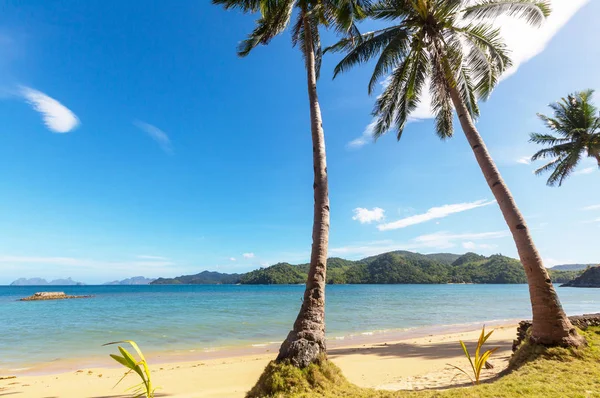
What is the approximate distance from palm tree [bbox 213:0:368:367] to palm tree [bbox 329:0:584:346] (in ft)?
2.96

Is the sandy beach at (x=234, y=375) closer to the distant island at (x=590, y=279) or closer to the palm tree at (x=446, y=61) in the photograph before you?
the palm tree at (x=446, y=61)

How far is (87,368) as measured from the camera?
34.8 feet

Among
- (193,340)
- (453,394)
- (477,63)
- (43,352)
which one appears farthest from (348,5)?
(43,352)

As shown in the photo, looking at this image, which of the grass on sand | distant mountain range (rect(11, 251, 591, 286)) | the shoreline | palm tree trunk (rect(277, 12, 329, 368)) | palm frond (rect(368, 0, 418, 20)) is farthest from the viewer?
distant mountain range (rect(11, 251, 591, 286))

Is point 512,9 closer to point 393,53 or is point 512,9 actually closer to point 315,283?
point 393,53

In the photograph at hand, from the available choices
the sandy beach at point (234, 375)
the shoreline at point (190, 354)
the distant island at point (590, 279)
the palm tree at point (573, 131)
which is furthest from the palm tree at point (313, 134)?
the distant island at point (590, 279)

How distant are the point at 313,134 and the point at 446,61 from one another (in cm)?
492

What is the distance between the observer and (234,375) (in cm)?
861

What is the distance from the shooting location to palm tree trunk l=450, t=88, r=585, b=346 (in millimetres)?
5574

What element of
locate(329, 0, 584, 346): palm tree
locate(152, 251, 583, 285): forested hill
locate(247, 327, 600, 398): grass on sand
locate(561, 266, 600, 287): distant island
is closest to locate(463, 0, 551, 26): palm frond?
locate(329, 0, 584, 346): palm tree

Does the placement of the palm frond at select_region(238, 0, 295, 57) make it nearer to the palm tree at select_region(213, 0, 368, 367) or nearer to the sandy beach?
the palm tree at select_region(213, 0, 368, 367)

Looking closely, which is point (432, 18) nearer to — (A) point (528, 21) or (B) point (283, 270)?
(A) point (528, 21)

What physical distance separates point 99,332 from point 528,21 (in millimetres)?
24853

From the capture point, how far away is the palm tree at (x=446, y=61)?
6796 millimetres
